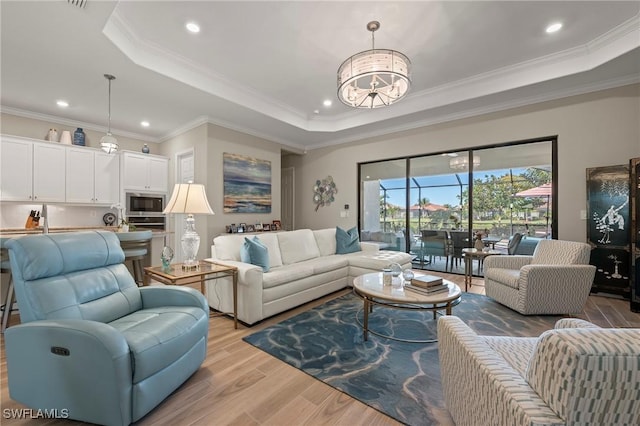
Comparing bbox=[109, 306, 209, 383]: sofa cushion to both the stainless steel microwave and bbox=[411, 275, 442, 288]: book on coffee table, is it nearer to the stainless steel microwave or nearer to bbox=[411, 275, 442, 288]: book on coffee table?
bbox=[411, 275, 442, 288]: book on coffee table

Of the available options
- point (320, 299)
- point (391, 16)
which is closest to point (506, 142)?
point (391, 16)

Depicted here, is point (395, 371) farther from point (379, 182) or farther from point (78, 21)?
point (379, 182)

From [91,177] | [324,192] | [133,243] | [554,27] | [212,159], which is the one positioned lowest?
[133,243]

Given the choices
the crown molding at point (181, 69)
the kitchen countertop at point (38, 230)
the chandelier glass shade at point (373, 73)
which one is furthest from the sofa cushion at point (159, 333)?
the kitchen countertop at point (38, 230)

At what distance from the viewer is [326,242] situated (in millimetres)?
4504

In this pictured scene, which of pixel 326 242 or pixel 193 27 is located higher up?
pixel 193 27

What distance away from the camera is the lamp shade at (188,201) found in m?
2.62

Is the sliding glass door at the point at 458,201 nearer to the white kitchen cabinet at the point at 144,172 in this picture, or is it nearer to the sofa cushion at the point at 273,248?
the sofa cushion at the point at 273,248

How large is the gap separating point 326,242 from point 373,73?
272 cm

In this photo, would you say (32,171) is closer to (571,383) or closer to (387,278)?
(387,278)

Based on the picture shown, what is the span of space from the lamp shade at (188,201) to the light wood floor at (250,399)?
1277mm

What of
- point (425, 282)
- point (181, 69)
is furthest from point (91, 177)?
point (425, 282)

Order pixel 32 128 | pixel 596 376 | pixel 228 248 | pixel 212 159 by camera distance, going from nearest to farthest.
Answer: pixel 596 376 → pixel 228 248 → pixel 32 128 → pixel 212 159

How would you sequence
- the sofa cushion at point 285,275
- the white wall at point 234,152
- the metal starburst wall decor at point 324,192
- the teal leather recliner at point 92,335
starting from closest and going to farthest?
1. the teal leather recliner at point 92,335
2. the sofa cushion at point 285,275
3. the white wall at point 234,152
4. the metal starburst wall decor at point 324,192
